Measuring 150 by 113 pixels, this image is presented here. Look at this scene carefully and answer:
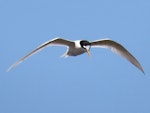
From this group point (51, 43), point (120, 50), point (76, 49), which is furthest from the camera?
point (120, 50)

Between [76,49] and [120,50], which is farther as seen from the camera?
[120,50]

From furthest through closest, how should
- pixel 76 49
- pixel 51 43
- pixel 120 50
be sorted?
1. pixel 120 50
2. pixel 76 49
3. pixel 51 43

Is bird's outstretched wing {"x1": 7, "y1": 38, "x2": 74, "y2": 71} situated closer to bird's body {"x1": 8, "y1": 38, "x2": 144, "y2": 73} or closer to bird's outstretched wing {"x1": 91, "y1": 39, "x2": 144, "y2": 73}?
bird's body {"x1": 8, "y1": 38, "x2": 144, "y2": 73}

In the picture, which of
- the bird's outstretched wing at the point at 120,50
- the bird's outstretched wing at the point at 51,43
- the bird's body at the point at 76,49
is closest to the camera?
the bird's outstretched wing at the point at 51,43

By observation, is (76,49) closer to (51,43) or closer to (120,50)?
(51,43)

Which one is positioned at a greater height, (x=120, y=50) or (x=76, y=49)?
(x=120, y=50)

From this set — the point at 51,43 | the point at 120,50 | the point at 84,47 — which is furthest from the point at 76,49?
the point at 120,50

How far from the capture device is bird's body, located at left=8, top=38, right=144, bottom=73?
722 cm

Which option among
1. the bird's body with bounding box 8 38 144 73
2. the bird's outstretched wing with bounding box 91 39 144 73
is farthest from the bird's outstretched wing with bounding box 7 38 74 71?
the bird's outstretched wing with bounding box 91 39 144 73

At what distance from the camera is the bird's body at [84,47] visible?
7219mm

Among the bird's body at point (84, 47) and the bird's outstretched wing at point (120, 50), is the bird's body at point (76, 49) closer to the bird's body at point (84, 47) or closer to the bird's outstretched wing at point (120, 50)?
the bird's body at point (84, 47)

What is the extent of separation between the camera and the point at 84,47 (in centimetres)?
776

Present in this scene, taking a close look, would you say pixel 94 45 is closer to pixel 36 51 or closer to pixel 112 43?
pixel 112 43

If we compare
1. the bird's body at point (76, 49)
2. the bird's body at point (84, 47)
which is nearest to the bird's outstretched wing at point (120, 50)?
the bird's body at point (84, 47)
